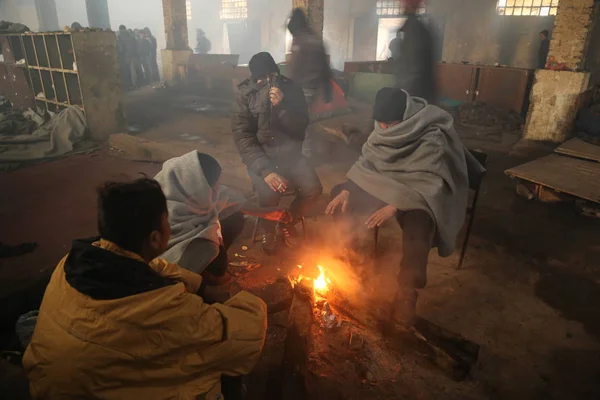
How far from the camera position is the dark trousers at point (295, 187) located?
15.0 feet

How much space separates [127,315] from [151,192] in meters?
0.56

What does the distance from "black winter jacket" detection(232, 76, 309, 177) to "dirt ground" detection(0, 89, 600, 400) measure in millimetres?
1014

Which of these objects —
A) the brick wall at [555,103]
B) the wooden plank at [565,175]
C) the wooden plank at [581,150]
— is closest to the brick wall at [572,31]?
the brick wall at [555,103]

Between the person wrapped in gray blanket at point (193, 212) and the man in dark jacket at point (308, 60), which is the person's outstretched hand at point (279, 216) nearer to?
the person wrapped in gray blanket at point (193, 212)

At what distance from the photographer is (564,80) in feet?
26.2

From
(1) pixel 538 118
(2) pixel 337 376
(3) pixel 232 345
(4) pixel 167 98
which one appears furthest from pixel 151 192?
(4) pixel 167 98

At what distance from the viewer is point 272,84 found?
4656 mm

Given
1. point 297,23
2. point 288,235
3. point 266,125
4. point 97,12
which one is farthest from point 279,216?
point 97,12

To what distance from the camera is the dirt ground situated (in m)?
2.79

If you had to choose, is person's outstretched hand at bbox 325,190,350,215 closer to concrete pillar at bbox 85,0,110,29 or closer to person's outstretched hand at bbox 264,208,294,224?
person's outstretched hand at bbox 264,208,294,224

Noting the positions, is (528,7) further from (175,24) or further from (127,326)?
(127,326)

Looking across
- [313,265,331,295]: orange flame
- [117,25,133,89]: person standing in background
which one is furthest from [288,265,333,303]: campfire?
[117,25,133,89]: person standing in background

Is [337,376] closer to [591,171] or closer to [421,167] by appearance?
[421,167]

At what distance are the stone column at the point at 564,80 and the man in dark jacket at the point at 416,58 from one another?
3379mm
